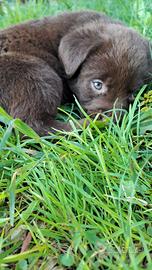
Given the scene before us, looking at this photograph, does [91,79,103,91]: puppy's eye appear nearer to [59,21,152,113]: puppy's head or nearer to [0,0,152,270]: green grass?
[59,21,152,113]: puppy's head

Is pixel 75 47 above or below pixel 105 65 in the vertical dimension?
above

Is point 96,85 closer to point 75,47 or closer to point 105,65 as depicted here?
point 105,65

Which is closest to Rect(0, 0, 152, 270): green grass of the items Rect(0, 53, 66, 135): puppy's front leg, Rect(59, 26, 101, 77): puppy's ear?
Rect(0, 53, 66, 135): puppy's front leg

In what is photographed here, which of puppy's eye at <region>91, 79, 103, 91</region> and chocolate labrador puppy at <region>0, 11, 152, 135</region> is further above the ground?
chocolate labrador puppy at <region>0, 11, 152, 135</region>

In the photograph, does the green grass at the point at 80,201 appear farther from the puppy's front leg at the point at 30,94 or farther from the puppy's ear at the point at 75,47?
the puppy's ear at the point at 75,47

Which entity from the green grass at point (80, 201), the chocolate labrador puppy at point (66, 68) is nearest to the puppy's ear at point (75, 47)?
the chocolate labrador puppy at point (66, 68)

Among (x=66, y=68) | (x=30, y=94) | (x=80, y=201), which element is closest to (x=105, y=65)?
(x=66, y=68)
